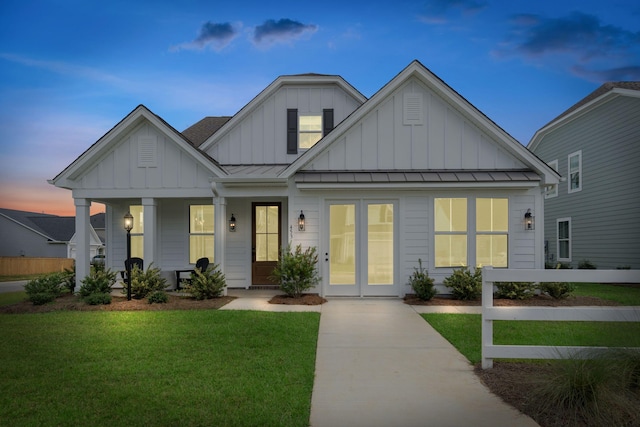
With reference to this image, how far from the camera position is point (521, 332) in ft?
23.9

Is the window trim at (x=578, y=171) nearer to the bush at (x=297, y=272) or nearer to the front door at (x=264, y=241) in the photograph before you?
the front door at (x=264, y=241)

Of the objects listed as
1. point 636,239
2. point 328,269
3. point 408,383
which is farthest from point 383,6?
point 636,239

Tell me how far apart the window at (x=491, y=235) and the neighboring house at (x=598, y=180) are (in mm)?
6756

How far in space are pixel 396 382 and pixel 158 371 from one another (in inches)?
109

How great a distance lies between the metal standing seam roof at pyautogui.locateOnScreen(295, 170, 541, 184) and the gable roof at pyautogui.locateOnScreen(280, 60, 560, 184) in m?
0.29

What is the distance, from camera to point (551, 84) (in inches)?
699

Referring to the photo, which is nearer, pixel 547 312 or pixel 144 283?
pixel 547 312

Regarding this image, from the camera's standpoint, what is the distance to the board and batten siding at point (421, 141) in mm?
11656

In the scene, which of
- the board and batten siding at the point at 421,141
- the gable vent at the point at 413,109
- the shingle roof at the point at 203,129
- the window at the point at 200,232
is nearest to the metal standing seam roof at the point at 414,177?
the board and batten siding at the point at 421,141

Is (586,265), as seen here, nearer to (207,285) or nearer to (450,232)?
(450,232)

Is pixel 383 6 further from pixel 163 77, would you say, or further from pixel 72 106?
pixel 72 106

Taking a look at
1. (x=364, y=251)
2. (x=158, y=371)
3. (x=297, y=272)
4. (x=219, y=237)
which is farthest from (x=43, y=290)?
(x=364, y=251)

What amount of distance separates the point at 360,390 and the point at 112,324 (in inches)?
221

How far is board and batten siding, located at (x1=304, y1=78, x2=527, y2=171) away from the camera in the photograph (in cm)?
1166
